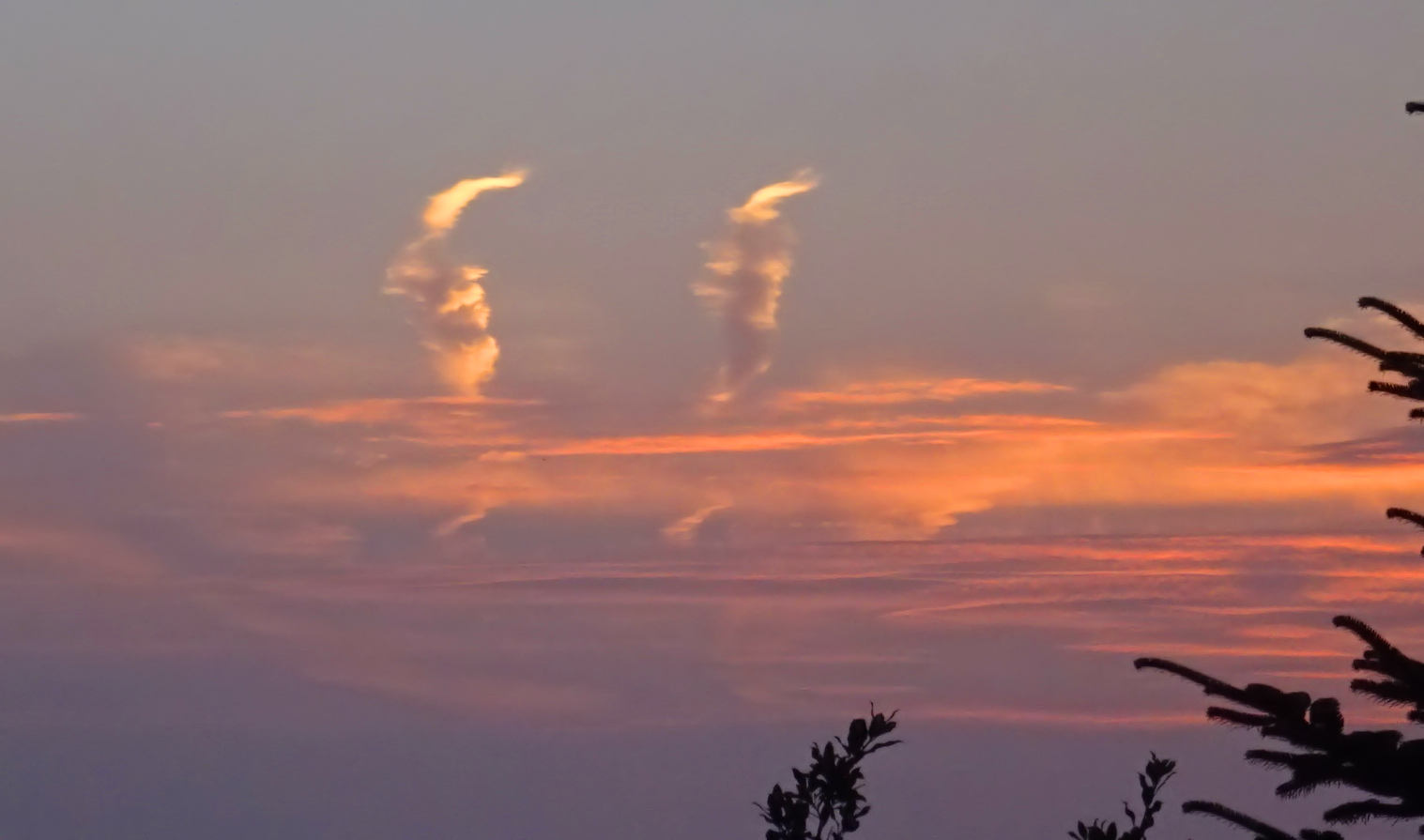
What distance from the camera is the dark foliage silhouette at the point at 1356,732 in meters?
7.72

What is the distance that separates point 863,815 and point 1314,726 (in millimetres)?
11265

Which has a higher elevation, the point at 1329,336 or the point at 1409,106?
the point at 1409,106

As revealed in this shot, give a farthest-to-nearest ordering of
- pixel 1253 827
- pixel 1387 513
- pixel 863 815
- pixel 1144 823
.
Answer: pixel 863 815, pixel 1144 823, pixel 1253 827, pixel 1387 513

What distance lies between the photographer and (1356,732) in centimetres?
772

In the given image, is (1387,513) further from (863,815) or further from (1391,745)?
(863,815)

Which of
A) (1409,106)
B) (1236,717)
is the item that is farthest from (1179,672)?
(1409,106)

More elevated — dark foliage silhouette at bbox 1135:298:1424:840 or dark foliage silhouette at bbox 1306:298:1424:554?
dark foliage silhouette at bbox 1306:298:1424:554

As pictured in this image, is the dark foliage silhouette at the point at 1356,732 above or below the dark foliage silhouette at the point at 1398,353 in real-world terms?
below

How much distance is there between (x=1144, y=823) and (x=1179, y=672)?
397 inches

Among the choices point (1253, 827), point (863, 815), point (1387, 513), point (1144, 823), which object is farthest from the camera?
point (863, 815)

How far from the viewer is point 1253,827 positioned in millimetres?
8227

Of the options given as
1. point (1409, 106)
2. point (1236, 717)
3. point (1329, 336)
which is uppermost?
point (1409, 106)

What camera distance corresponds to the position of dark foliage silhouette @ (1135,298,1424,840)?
7.72 m

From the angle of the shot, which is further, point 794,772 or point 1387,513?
point 794,772
